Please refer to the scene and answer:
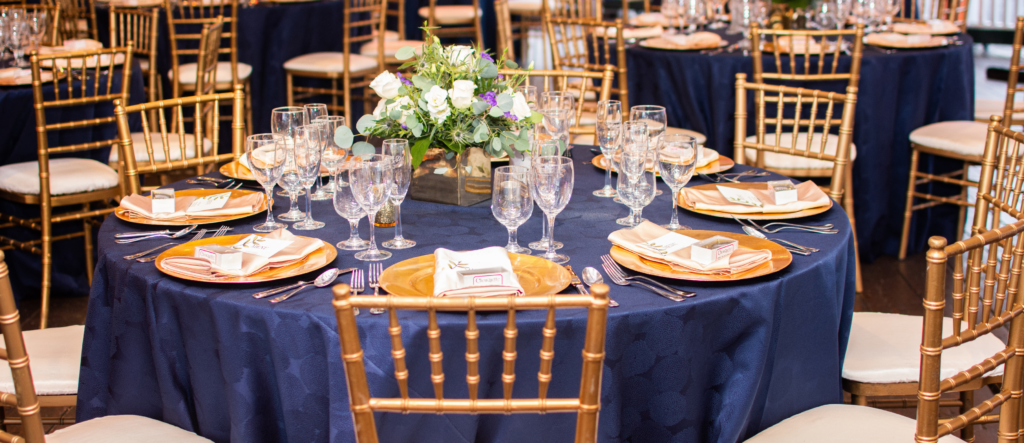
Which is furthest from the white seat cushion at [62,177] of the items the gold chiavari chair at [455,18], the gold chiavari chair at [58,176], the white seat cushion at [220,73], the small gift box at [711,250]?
the gold chiavari chair at [455,18]

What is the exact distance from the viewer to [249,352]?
1433 mm

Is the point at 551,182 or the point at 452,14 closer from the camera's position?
the point at 551,182

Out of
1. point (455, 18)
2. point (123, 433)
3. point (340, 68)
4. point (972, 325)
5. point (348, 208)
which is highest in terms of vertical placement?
point (455, 18)

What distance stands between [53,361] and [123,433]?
0.43 meters

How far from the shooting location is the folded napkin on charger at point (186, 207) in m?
1.82

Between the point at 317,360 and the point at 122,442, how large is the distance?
39 centimetres

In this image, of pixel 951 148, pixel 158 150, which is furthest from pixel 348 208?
pixel 951 148

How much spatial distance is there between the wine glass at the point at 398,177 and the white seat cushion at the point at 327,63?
346 cm

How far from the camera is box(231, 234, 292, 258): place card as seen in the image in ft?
5.03

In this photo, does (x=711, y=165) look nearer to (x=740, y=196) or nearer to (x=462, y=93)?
(x=740, y=196)

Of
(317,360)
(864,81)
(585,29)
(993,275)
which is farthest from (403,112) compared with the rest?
(585,29)

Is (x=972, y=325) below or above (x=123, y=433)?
above

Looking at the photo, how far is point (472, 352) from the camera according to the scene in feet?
3.57

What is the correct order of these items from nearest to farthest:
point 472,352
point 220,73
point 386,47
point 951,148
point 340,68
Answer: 1. point 472,352
2. point 951,148
3. point 220,73
4. point 340,68
5. point 386,47
